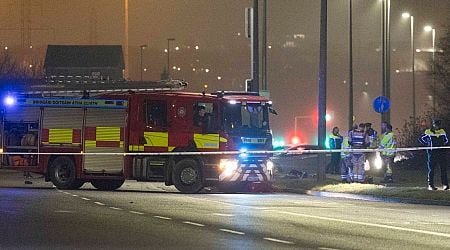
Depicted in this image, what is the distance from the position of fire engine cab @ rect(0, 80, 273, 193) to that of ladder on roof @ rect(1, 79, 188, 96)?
0.62 m

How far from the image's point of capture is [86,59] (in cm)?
8831

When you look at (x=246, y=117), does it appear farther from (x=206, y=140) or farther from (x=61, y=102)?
(x=61, y=102)

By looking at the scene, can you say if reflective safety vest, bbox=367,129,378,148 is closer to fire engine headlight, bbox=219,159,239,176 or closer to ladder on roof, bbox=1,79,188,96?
Result: fire engine headlight, bbox=219,159,239,176

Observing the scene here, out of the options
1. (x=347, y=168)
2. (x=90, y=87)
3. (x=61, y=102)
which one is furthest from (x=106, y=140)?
(x=347, y=168)

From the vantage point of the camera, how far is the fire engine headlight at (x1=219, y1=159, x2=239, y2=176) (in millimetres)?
25188

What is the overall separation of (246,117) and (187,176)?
2365mm

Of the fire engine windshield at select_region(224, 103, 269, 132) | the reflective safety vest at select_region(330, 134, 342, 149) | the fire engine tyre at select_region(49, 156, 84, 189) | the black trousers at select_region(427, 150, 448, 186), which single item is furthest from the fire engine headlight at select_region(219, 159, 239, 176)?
the reflective safety vest at select_region(330, 134, 342, 149)

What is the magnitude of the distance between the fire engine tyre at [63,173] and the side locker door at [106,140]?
60 cm

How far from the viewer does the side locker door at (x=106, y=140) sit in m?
25.5

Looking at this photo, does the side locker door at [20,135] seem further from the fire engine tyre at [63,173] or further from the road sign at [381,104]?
the road sign at [381,104]

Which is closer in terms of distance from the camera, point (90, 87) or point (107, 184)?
point (107, 184)

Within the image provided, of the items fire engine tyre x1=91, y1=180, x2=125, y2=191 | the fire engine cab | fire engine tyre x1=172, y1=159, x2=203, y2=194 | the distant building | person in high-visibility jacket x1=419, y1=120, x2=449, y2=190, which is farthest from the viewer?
the distant building

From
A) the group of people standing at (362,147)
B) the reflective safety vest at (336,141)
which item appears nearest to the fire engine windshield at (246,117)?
the group of people standing at (362,147)

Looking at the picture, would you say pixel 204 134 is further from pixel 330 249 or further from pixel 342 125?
pixel 342 125
